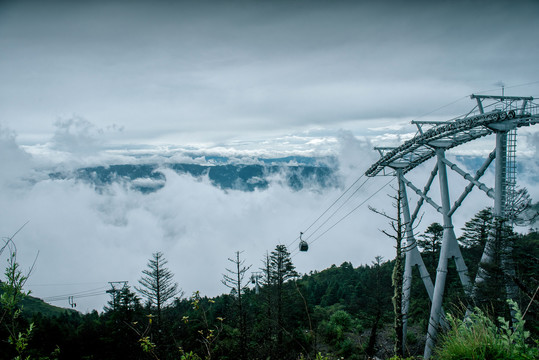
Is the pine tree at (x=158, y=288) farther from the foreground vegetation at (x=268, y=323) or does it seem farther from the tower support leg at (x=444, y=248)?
the tower support leg at (x=444, y=248)

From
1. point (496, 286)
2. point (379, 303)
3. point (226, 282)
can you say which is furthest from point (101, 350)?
point (496, 286)

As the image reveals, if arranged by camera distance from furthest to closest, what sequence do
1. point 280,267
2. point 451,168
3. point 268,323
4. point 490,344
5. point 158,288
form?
point 280,267
point 268,323
point 158,288
point 451,168
point 490,344

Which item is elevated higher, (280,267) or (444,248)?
(444,248)

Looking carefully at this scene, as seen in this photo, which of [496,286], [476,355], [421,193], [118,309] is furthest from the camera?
[118,309]

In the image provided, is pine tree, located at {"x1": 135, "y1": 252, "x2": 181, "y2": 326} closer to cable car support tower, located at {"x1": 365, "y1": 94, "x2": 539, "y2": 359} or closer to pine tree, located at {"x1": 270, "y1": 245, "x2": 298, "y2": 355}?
pine tree, located at {"x1": 270, "y1": 245, "x2": 298, "y2": 355}

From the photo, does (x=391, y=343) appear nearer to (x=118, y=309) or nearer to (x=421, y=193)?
(x=421, y=193)

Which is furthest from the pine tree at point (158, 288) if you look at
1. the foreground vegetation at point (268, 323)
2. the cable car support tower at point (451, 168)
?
the cable car support tower at point (451, 168)

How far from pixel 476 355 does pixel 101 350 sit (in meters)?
33.2

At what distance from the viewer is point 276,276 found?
32.3 m

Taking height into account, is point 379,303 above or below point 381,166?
below

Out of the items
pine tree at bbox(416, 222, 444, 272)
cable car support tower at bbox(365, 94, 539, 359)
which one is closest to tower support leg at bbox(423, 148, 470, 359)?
cable car support tower at bbox(365, 94, 539, 359)

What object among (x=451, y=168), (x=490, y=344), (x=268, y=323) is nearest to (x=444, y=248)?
(x=451, y=168)

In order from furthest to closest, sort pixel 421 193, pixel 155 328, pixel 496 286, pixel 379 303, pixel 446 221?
pixel 379 303, pixel 155 328, pixel 421 193, pixel 446 221, pixel 496 286

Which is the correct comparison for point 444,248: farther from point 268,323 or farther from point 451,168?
point 268,323
